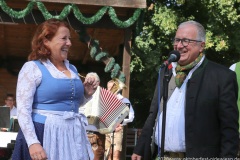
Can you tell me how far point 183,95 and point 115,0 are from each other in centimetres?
726

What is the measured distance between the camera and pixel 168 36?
17.9 meters

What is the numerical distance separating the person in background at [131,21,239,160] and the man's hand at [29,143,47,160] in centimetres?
86

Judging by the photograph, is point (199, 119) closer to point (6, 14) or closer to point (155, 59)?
point (6, 14)

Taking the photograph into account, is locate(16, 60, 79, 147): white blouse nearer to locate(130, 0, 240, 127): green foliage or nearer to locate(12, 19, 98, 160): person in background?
locate(12, 19, 98, 160): person in background

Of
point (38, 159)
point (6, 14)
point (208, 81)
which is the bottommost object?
point (38, 159)

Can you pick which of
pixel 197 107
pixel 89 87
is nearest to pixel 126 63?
pixel 89 87

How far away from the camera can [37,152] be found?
13.3ft

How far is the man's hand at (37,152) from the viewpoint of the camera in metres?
4.05

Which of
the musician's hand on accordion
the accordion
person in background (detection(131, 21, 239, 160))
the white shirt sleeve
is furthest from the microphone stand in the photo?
the accordion

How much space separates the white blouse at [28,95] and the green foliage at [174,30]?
12.4 m

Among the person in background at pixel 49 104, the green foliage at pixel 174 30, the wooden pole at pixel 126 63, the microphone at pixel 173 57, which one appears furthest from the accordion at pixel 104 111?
the green foliage at pixel 174 30

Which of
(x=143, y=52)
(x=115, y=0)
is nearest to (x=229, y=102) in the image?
(x=115, y=0)

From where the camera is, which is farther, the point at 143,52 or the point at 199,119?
the point at 143,52

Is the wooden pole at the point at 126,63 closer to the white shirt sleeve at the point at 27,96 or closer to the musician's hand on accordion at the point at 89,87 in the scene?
the musician's hand on accordion at the point at 89,87
